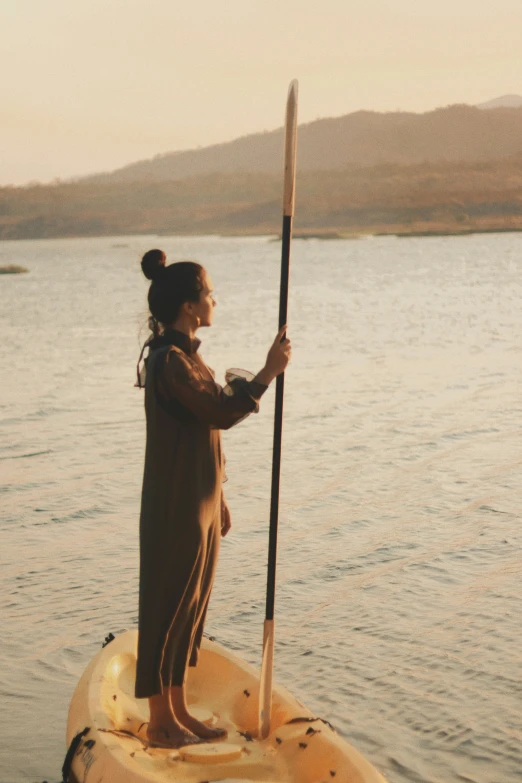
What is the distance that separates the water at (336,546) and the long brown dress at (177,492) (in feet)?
4.08

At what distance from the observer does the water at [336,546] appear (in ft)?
17.5

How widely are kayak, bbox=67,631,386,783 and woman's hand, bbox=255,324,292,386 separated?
1195 mm

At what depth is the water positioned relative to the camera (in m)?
5.33

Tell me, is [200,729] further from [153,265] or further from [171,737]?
[153,265]

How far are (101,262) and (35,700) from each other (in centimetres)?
7292

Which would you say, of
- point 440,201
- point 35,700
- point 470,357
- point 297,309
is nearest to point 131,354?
point 470,357

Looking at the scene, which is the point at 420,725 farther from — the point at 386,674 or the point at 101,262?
the point at 101,262

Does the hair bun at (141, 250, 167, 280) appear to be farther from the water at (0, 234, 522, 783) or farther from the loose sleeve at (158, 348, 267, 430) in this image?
the water at (0, 234, 522, 783)

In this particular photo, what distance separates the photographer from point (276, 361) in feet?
12.3

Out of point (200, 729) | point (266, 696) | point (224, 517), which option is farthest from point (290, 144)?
point (200, 729)

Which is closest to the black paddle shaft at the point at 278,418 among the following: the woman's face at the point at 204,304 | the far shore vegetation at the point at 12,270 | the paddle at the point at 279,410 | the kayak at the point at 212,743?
the paddle at the point at 279,410

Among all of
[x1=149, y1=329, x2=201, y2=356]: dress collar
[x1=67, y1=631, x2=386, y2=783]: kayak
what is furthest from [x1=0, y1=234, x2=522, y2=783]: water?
[x1=149, y1=329, x2=201, y2=356]: dress collar

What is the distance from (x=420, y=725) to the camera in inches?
205

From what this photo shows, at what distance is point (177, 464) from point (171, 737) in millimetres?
952
